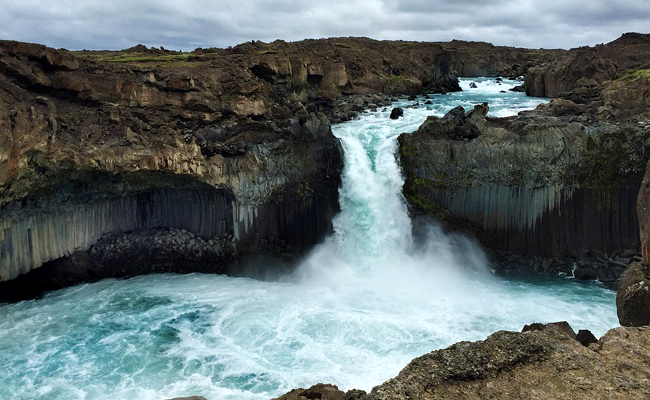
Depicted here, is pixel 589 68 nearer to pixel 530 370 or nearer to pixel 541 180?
pixel 541 180

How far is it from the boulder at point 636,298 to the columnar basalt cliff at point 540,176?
14981mm

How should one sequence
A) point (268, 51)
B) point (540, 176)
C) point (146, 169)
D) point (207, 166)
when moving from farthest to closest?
point (268, 51), point (540, 176), point (207, 166), point (146, 169)

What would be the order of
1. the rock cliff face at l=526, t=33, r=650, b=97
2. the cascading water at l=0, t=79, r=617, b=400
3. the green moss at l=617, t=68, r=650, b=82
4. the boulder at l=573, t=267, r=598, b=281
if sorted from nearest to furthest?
the cascading water at l=0, t=79, r=617, b=400, the boulder at l=573, t=267, r=598, b=281, the green moss at l=617, t=68, r=650, b=82, the rock cliff face at l=526, t=33, r=650, b=97

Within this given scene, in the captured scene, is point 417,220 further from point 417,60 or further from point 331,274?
point 417,60

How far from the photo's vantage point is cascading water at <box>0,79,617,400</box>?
15.9 m

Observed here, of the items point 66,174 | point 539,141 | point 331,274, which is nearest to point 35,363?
point 66,174

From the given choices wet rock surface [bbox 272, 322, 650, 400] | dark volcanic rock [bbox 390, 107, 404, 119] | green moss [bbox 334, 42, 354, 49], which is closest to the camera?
wet rock surface [bbox 272, 322, 650, 400]

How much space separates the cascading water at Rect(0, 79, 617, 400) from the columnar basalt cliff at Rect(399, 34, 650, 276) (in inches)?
65.4

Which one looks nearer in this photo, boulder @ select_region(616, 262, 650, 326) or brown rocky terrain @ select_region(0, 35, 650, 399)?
boulder @ select_region(616, 262, 650, 326)

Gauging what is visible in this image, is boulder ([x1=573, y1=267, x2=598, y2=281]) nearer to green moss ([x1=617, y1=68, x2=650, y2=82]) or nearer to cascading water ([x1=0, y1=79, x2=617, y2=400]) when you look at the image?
cascading water ([x1=0, y1=79, x2=617, y2=400])

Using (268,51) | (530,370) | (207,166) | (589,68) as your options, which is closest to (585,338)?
(530,370)

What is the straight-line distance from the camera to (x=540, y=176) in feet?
81.2

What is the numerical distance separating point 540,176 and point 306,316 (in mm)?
13516

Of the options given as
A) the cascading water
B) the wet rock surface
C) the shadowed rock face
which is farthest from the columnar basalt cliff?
the wet rock surface
